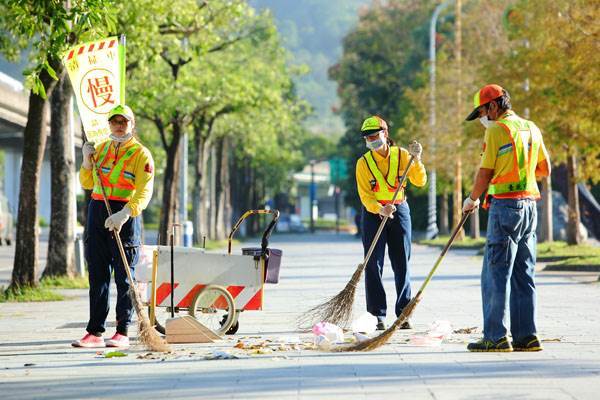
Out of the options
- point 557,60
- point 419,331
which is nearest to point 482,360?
point 419,331

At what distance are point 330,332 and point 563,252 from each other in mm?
21807

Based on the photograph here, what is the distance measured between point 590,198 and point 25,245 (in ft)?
94.2

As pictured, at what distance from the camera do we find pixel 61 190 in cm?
2183

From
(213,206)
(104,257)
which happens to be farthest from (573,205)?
(213,206)

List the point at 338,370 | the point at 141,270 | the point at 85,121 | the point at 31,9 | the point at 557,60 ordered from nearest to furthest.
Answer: the point at 338,370, the point at 141,270, the point at 85,121, the point at 31,9, the point at 557,60

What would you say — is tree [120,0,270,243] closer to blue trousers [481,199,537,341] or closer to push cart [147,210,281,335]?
push cart [147,210,281,335]

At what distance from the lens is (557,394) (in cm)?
813

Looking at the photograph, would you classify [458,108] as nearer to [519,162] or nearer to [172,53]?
[172,53]

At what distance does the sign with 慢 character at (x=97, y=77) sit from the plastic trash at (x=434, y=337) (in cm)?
544

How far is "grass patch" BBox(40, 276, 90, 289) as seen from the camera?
69.3 feet

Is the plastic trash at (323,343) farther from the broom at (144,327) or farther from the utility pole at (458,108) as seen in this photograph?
the utility pole at (458,108)

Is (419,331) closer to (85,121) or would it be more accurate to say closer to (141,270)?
(141,270)

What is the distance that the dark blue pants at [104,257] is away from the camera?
37.0ft

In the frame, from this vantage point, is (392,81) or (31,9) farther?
(392,81)
